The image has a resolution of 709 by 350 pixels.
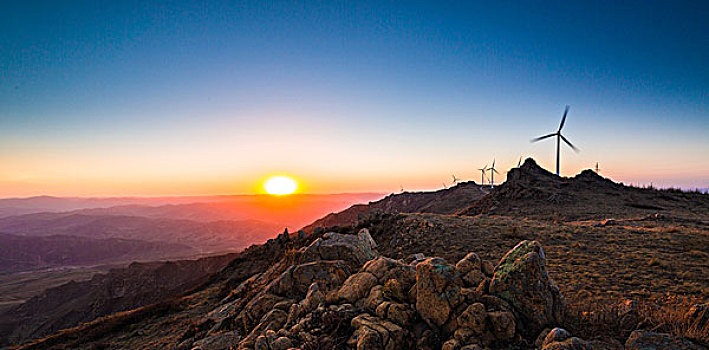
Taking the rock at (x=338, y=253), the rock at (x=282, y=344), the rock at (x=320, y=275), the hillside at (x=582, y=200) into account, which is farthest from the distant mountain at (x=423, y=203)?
the rock at (x=282, y=344)

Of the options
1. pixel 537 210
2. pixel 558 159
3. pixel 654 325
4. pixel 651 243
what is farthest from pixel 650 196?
pixel 654 325

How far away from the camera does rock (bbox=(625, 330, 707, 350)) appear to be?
18.7 feet

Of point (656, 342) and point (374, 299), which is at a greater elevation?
point (656, 342)

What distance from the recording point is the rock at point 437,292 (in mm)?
7492

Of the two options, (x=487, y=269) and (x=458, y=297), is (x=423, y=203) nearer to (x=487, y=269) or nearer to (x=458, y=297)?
(x=487, y=269)

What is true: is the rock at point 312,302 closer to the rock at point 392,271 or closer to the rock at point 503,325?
the rock at point 392,271

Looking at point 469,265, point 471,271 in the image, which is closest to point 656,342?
point 471,271

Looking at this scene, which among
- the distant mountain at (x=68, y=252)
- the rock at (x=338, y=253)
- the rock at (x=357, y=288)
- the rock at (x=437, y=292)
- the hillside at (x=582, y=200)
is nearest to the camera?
the rock at (x=437, y=292)

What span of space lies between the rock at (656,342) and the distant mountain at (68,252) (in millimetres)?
181184

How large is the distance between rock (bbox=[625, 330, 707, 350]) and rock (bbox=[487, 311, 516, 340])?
2.05 metres

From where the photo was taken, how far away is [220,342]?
1083cm

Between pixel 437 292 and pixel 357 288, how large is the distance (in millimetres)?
2794

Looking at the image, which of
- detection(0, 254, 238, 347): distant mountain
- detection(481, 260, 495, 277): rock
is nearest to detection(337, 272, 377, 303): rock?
detection(481, 260, 495, 277): rock

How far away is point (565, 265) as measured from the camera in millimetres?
15516
